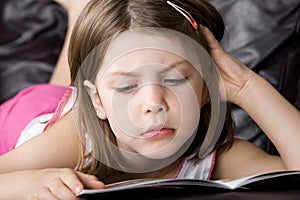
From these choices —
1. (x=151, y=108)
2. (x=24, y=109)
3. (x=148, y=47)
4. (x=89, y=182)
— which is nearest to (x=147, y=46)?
(x=148, y=47)

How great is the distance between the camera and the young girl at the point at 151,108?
3.96 ft

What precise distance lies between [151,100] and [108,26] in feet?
0.56

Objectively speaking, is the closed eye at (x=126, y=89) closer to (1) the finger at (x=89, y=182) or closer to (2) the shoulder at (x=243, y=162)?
(1) the finger at (x=89, y=182)

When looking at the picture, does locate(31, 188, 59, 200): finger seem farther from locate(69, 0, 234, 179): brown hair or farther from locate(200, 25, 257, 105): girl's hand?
locate(200, 25, 257, 105): girl's hand

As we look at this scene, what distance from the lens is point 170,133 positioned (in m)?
1.25

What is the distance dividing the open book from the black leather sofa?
64 cm

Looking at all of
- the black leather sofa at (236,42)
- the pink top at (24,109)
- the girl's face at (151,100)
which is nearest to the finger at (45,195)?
the girl's face at (151,100)

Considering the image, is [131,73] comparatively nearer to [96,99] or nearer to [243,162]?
[96,99]

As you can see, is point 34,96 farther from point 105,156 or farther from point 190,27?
point 190,27

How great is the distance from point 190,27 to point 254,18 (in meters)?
0.62

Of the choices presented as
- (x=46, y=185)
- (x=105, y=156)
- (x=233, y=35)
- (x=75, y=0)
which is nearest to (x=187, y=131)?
(x=105, y=156)

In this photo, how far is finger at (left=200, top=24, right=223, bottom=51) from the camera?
1346mm

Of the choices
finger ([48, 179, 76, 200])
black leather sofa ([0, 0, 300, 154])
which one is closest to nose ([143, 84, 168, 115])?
finger ([48, 179, 76, 200])

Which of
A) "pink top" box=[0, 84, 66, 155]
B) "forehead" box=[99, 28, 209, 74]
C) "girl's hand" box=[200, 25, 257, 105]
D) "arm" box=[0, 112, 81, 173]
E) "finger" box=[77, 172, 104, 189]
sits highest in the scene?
"forehead" box=[99, 28, 209, 74]
